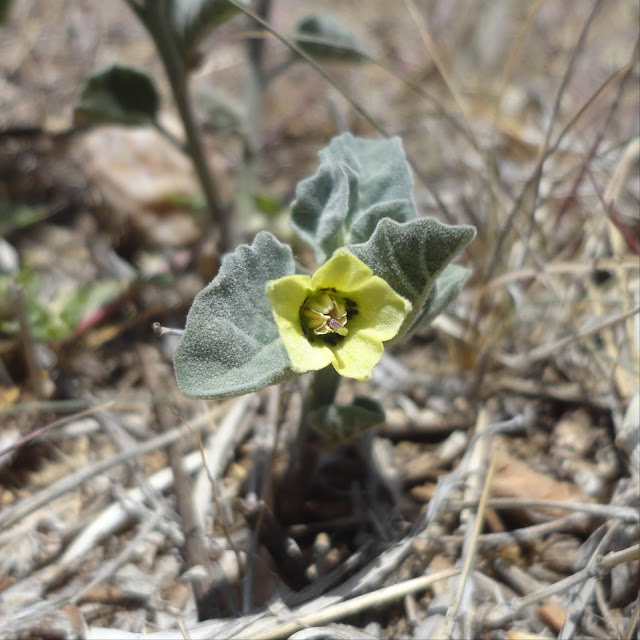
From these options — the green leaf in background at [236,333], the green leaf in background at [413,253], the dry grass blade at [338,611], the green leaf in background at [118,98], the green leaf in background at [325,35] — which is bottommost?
the dry grass blade at [338,611]

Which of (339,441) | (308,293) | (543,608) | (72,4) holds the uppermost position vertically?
(72,4)

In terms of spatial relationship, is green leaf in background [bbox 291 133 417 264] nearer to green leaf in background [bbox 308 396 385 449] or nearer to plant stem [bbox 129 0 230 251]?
green leaf in background [bbox 308 396 385 449]

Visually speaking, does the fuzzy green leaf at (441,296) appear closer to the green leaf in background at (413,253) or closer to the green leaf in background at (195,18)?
the green leaf in background at (413,253)

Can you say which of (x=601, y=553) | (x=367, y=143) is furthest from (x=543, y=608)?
(x=367, y=143)

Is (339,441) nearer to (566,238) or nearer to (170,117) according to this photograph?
(566,238)

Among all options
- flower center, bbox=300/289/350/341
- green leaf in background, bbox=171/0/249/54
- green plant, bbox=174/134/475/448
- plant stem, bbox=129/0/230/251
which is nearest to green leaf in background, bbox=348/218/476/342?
green plant, bbox=174/134/475/448

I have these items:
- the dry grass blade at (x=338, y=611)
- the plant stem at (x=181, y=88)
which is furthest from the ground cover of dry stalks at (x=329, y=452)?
the plant stem at (x=181, y=88)

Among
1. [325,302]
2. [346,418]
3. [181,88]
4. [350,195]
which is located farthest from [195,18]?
[346,418]
